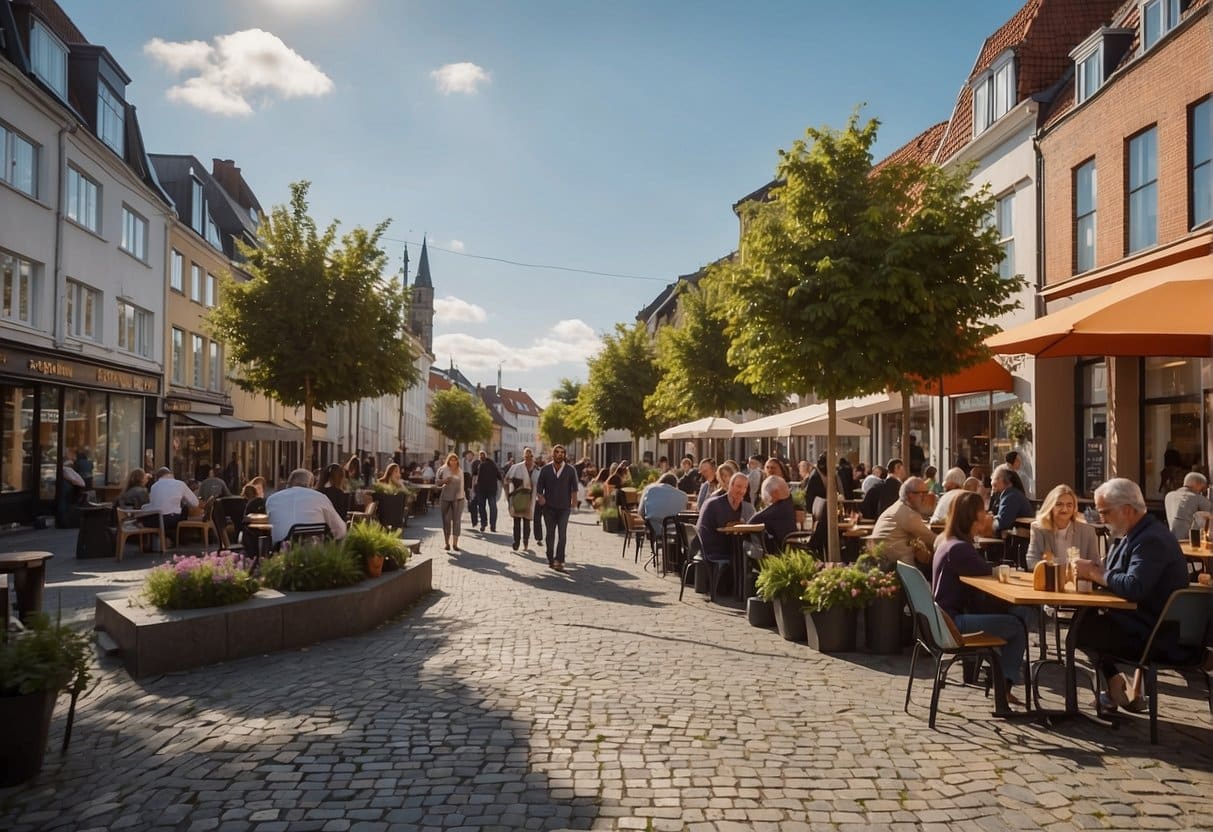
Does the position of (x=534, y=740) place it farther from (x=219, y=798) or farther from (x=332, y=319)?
(x=332, y=319)

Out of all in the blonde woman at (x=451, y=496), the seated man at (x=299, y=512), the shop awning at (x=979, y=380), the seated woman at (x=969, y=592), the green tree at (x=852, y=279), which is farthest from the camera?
the blonde woman at (x=451, y=496)

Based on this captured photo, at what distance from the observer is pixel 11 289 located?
20906mm

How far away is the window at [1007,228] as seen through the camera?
65.2 ft

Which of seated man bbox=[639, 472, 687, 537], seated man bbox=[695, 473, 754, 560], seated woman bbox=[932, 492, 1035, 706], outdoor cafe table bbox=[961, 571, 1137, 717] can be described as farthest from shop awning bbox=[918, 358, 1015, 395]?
outdoor cafe table bbox=[961, 571, 1137, 717]

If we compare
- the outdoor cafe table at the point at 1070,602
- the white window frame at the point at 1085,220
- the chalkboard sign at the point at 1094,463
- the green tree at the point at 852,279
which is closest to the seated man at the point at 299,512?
the green tree at the point at 852,279

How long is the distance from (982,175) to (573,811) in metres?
20.0

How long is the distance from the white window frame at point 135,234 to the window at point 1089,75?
23166 mm

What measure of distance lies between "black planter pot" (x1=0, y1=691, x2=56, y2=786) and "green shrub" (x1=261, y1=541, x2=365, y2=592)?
412 centimetres

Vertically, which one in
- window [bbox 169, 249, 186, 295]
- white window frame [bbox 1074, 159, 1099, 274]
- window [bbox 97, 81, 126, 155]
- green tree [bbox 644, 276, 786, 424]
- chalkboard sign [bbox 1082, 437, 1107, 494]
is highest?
window [bbox 97, 81, 126, 155]

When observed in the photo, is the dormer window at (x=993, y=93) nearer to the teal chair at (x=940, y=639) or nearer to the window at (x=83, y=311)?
the teal chair at (x=940, y=639)

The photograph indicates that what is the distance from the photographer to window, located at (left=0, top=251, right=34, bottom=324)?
20.5 metres

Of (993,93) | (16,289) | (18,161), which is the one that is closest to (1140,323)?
(993,93)

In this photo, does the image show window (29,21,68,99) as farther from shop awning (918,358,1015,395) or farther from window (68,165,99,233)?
shop awning (918,358,1015,395)

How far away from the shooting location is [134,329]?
28.3 m
